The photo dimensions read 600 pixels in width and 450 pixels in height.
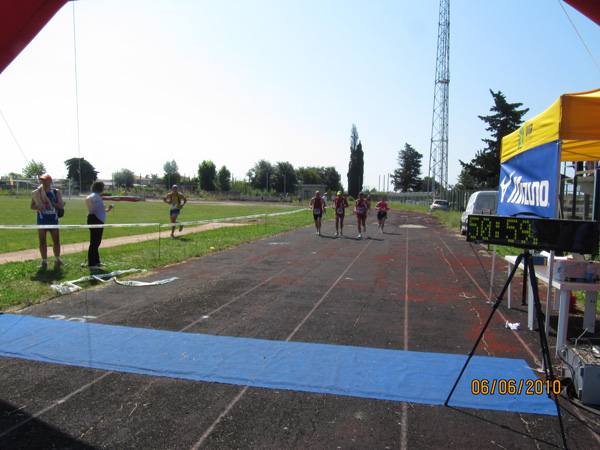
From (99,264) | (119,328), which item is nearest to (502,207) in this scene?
(119,328)

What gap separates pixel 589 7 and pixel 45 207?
9277 mm

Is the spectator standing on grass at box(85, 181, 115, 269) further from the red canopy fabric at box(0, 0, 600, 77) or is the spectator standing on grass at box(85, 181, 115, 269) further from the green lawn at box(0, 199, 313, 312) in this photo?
the red canopy fabric at box(0, 0, 600, 77)

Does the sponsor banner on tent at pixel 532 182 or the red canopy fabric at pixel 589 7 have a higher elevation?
the red canopy fabric at pixel 589 7

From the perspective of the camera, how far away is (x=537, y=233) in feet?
12.5

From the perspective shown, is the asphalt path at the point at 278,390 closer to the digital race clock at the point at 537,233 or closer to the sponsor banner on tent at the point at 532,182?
the digital race clock at the point at 537,233

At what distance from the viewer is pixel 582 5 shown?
12.4ft

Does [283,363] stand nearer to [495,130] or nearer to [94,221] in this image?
[94,221]

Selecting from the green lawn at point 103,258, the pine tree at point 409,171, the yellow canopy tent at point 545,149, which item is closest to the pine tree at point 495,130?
the green lawn at point 103,258

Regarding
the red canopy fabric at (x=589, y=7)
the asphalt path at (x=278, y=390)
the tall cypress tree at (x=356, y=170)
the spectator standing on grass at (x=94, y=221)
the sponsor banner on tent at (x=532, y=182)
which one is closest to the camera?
the asphalt path at (x=278, y=390)

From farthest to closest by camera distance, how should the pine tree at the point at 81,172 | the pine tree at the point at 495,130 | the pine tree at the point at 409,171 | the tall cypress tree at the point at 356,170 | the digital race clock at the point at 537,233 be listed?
the pine tree at the point at 409,171 → the tall cypress tree at the point at 356,170 → the pine tree at the point at 495,130 → the pine tree at the point at 81,172 → the digital race clock at the point at 537,233

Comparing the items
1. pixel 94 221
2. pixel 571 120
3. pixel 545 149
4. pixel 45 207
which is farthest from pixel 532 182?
pixel 45 207

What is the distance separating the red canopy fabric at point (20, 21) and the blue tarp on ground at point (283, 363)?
10.1 feet

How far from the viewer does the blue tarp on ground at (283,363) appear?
12.3 feet

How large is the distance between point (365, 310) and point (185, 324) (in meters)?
2.60
